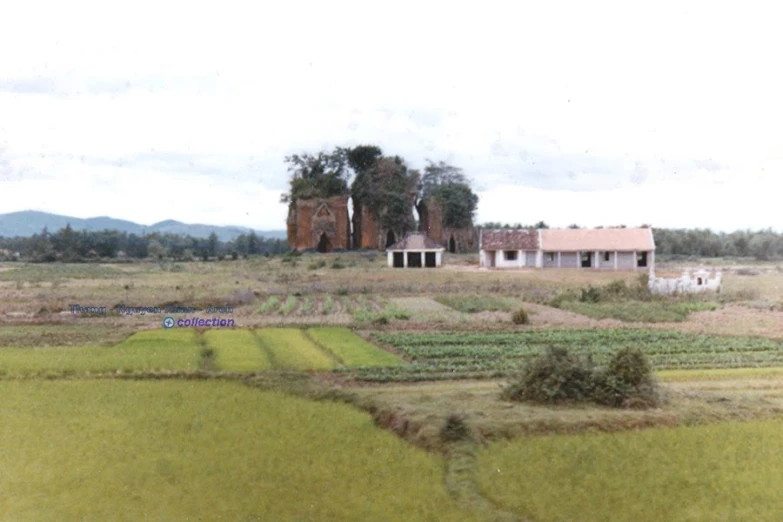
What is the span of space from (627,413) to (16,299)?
20.2m

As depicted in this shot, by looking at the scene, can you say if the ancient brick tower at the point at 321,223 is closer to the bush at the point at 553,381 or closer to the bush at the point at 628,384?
the bush at the point at 553,381

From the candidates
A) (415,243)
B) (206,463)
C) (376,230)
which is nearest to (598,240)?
(415,243)

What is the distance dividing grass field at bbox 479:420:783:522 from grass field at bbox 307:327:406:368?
5164mm

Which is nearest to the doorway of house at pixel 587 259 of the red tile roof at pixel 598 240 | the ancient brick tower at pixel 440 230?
the red tile roof at pixel 598 240

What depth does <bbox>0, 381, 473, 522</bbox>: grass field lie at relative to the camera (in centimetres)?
646

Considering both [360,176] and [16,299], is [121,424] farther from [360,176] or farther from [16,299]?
[360,176]

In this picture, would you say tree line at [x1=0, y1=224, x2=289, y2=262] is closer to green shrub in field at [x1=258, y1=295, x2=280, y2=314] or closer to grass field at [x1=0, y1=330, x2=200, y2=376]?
green shrub in field at [x1=258, y1=295, x2=280, y2=314]

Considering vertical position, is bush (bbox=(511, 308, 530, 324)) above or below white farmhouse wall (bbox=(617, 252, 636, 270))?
below

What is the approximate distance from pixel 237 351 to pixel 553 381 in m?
6.44

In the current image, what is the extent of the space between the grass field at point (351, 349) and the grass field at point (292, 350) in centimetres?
23

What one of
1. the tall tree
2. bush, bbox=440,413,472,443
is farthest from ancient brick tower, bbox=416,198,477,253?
bush, bbox=440,413,472,443

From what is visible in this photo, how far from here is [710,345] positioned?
1529cm

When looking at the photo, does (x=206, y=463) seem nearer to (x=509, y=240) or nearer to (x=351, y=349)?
(x=351, y=349)

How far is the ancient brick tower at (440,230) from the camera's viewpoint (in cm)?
4497
